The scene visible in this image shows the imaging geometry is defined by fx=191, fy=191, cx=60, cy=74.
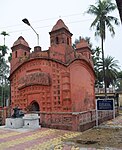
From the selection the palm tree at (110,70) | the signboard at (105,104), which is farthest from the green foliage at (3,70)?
the signboard at (105,104)

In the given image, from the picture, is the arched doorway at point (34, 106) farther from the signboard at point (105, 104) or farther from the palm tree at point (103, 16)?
the palm tree at point (103, 16)

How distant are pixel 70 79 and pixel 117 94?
70.4ft

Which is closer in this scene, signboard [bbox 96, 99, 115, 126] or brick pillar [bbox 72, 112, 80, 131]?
brick pillar [bbox 72, 112, 80, 131]

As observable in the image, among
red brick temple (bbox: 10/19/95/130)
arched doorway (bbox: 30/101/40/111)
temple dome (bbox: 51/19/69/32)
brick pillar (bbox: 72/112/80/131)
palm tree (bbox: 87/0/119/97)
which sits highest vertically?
palm tree (bbox: 87/0/119/97)

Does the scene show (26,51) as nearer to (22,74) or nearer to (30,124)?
(22,74)

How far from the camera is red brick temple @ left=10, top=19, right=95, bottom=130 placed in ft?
43.5

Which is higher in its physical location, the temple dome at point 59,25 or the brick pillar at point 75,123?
the temple dome at point 59,25

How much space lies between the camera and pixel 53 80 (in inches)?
537

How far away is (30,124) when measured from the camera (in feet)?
37.3

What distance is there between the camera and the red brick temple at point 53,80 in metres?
13.3

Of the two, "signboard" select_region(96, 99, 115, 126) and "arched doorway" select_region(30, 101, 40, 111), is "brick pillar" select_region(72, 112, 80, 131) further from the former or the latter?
"arched doorway" select_region(30, 101, 40, 111)

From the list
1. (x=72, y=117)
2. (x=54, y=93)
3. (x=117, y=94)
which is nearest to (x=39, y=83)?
(x=54, y=93)

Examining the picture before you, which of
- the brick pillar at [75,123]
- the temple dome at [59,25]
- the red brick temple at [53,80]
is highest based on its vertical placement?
the temple dome at [59,25]

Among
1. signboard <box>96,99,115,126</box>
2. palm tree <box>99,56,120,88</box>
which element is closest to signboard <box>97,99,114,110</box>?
signboard <box>96,99,115,126</box>
